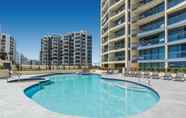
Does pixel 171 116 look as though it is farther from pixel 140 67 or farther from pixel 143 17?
pixel 143 17

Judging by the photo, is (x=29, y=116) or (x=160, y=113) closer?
(x=29, y=116)

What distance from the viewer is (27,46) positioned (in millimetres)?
86625

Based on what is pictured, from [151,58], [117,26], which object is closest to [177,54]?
[151,58]

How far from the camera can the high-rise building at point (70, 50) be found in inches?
3834

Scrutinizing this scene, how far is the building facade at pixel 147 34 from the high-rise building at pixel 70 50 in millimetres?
46809

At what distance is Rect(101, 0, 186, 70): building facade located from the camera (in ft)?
92.3

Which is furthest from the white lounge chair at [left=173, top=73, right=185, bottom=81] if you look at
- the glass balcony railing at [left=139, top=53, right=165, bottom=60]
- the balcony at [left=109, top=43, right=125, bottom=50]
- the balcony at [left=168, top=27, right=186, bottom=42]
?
the balcony at [left=109, top=43, right=125, bottom=50]

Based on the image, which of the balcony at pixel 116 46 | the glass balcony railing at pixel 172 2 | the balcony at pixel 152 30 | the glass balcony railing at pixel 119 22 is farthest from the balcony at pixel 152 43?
the glass balcony railing at pixel 119 22

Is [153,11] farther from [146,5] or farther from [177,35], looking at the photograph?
[177,35]

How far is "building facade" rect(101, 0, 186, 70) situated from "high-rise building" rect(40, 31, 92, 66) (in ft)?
154

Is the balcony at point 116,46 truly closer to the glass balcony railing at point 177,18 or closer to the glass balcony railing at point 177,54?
the glass balcony railing at point 177,18

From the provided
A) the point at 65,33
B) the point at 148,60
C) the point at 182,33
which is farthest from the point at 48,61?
the point at 182,33

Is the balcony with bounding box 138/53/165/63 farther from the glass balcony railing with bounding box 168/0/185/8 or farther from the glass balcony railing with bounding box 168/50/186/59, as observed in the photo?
the glass balcony railing with bounding box 168/0/185/8

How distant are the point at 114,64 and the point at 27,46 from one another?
169ft
